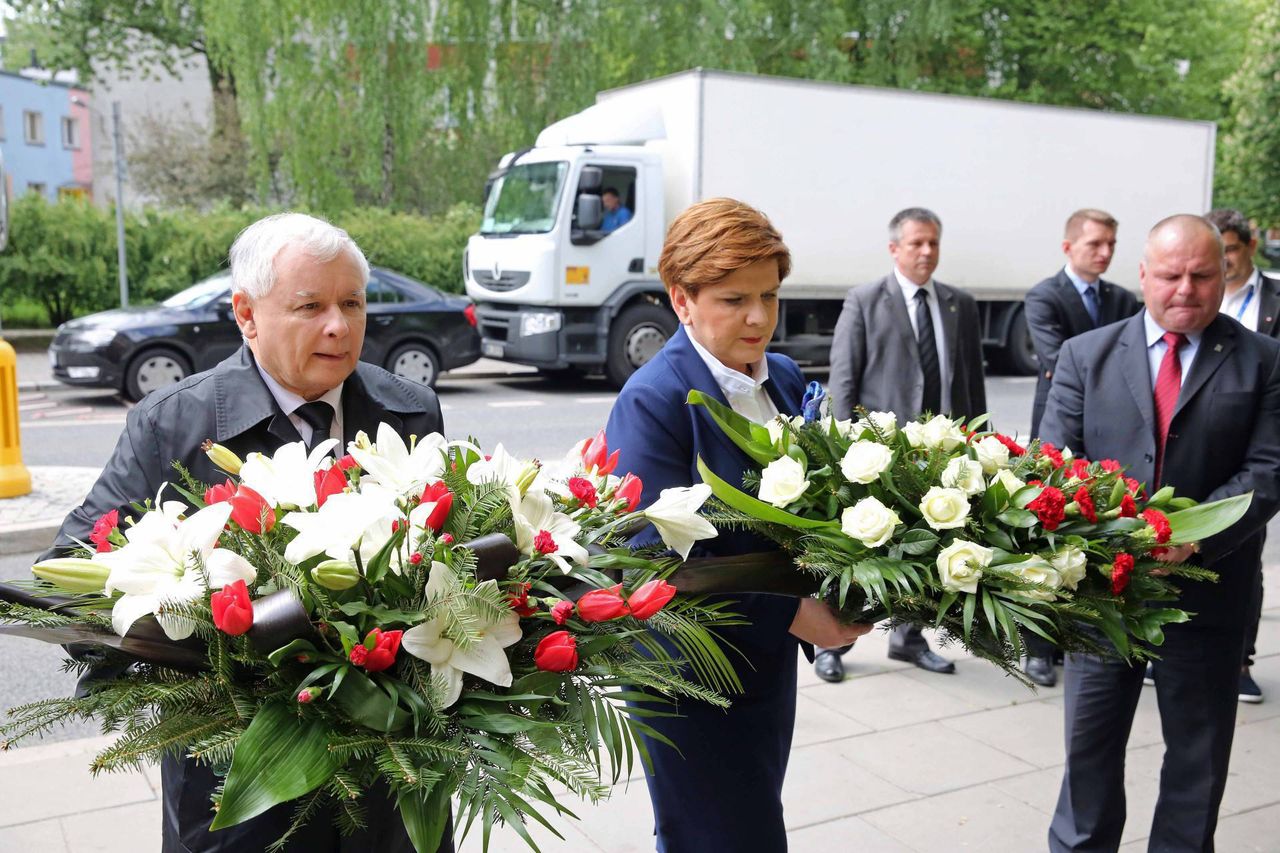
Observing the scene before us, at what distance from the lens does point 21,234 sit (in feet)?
63.0

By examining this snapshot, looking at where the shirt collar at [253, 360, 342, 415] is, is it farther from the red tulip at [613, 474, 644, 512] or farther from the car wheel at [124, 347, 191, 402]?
the car wheel at [124, 347, 191, 402]

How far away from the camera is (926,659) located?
A: 5.77 meters

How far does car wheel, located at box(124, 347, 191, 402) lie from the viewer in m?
14.1

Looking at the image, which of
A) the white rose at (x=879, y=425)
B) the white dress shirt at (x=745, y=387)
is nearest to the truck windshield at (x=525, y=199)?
the white dress shirt at (x=745, y=387)

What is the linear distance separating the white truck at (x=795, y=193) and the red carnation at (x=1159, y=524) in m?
11.6

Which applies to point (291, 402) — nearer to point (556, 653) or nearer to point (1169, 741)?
point (556, 653)

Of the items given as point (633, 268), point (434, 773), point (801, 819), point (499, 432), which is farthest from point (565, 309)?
point (434, 773)

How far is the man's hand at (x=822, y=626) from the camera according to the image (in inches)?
99.1

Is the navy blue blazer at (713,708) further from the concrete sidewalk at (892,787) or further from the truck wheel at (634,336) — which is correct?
the truck wheel at (634,336)

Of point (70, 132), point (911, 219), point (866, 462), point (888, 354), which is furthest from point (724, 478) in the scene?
point (70, 132)

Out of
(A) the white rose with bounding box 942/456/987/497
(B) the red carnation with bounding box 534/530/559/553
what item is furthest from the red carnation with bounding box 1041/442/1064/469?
(B) the red carnation with bounding box 534/530/559/553

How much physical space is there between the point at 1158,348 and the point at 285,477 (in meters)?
2.96

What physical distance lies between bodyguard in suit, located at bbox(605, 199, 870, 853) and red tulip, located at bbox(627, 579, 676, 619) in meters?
0.79

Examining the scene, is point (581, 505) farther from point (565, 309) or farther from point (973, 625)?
point (565, 309)
